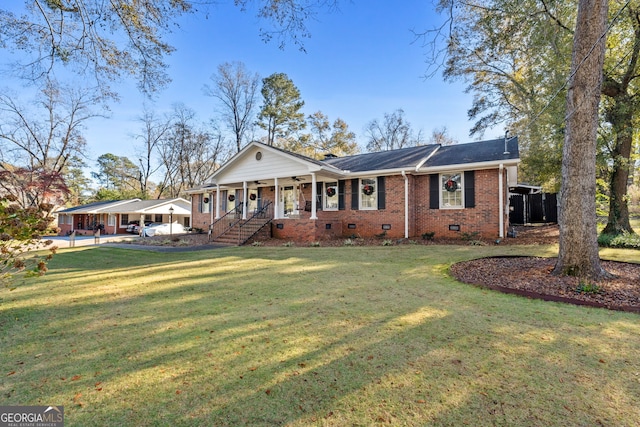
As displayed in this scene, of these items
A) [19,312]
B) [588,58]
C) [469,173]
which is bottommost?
[19,312]

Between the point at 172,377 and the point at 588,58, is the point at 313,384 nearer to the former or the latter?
the point at 172,377

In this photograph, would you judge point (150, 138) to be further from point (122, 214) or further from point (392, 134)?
point (392, 134)

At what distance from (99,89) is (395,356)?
6.87 meters

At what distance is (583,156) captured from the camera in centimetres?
566

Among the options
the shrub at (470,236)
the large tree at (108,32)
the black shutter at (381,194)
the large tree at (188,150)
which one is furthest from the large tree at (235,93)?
the large tree at (108,32)

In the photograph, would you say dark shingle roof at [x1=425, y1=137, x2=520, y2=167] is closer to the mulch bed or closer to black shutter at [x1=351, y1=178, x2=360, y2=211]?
black shutter at [x1=351, y1=178, x2=360, y2=211]

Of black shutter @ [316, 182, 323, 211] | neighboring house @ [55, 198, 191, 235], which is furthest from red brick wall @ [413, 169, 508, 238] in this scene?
neighboring house @ [55, 198, 191, 235]

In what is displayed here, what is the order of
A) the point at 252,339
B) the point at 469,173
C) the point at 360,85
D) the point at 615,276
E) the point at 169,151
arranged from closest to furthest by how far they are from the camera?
the point at 252,339 < the point at 615,276 < the point at 469,173 < the point at 360,85 < the point at 169,151

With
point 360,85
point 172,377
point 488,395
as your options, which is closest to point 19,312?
point 172,377

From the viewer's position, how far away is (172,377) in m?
2.57

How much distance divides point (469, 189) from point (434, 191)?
1.39 meters

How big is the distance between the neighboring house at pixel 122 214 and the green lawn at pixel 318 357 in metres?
28.7

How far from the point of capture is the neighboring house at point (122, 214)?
102 feet

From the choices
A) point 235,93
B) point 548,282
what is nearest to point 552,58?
point 548,282
